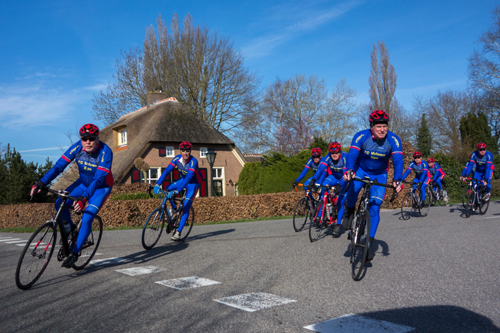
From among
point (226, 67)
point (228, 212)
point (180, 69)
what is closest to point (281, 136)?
point (226, 67)

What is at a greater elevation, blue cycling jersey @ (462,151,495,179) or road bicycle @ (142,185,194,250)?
blue cycling jersey @ (462,151,495,179)

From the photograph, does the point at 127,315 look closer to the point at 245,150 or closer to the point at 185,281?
the point at 185,281

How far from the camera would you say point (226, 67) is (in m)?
38.5

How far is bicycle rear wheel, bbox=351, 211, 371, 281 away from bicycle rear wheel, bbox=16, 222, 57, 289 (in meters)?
3.85

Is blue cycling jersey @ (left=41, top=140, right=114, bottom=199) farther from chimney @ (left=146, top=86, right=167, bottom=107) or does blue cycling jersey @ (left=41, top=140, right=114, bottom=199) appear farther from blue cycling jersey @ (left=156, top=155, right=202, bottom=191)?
chimney @ (left=146, top=86, right=167, bottom=107)

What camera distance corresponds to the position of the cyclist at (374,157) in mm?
5492

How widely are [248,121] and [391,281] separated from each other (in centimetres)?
3531

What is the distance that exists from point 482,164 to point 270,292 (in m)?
10.8

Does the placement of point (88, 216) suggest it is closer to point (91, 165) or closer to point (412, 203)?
point (91, 165)

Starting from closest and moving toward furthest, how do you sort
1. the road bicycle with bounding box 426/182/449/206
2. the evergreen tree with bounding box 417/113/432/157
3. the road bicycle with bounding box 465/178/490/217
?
the road bicycle with bounding box 465/178/490/217
the road bicycle with bounding box 426/182/449/206
the evergreen tree with bounding box 417/113/432/157

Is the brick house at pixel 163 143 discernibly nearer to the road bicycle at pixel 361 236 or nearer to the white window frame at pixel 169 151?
the white window frame at pixel 169 151

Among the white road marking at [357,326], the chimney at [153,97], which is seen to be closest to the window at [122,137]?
the chimney at [153,97]

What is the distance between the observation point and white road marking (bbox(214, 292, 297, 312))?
3.78 meters

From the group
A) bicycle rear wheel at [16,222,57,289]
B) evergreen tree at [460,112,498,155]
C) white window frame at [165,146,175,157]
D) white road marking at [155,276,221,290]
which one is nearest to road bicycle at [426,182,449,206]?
white road marking at [155,276,221,290]
